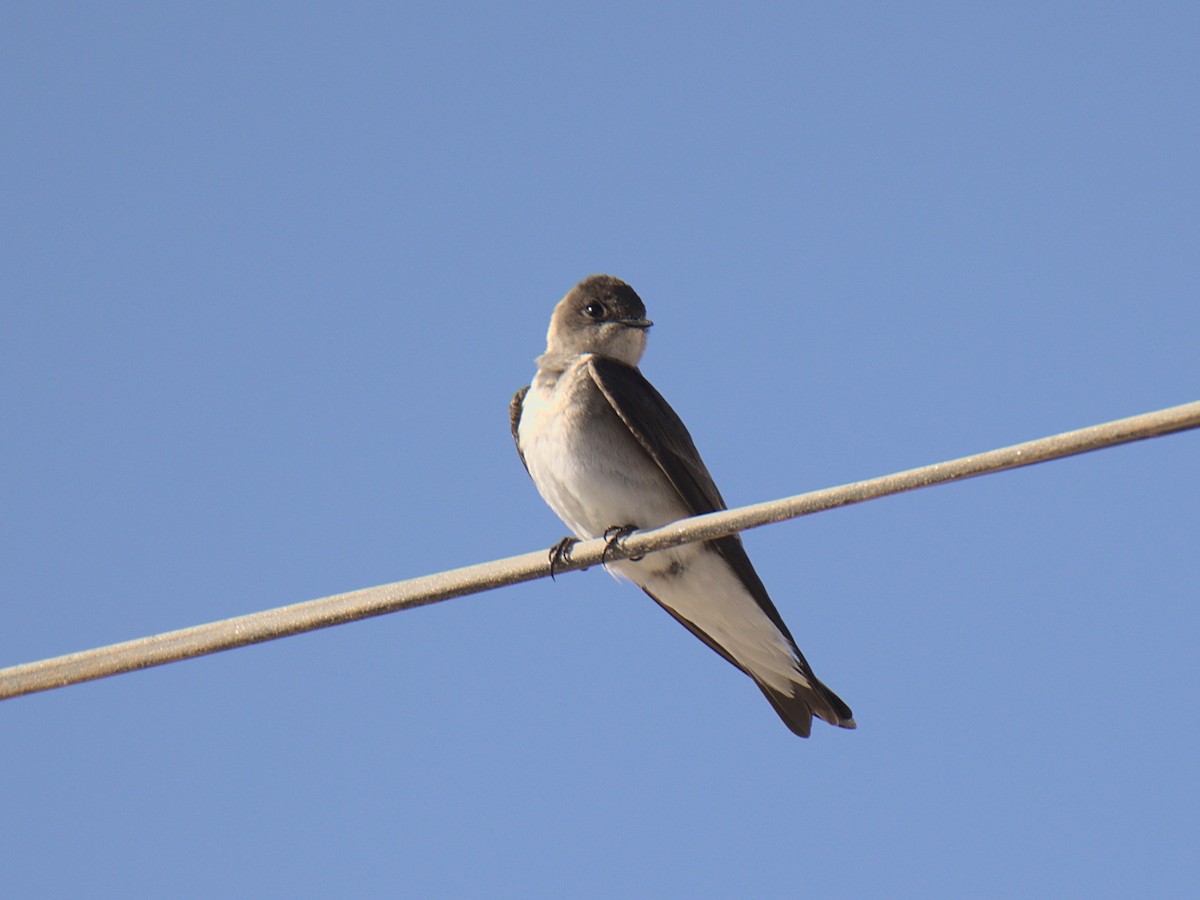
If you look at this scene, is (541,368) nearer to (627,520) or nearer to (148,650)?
(627,520)

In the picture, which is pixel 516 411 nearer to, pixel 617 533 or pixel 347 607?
pixel 617 533

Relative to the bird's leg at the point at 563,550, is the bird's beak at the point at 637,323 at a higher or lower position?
higher

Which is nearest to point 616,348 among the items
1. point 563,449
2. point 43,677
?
point 563,449

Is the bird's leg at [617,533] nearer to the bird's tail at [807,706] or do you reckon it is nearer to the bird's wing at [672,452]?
the bird's wing at [672,452]

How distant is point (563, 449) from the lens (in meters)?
6.96

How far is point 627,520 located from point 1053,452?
11.4 feet

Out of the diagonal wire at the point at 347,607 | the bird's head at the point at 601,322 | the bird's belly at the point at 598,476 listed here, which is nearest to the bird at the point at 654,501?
the bird's belly at the point at 598,476

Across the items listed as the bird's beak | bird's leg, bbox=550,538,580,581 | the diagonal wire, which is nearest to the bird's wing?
bird's leg, bbox=550,538,580,581

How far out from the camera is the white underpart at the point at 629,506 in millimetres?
6934

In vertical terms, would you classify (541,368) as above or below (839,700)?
above

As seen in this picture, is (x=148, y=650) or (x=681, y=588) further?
(x=681, y=588)

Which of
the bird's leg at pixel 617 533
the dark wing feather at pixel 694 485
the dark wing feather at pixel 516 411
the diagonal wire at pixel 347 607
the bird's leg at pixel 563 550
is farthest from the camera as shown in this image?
the dark wing feather at pixel 516 411

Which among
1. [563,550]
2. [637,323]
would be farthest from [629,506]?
[637,323]

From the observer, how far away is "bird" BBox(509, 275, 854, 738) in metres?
6.95
